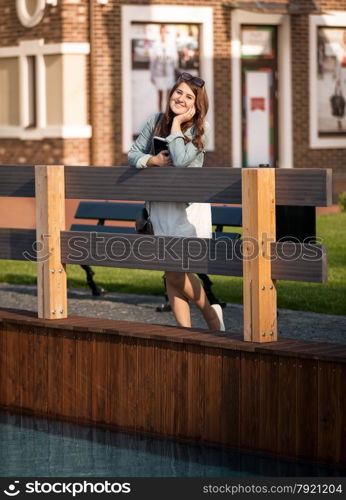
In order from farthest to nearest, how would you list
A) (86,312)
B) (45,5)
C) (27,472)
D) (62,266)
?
(45,5), (86,312), (62,266), (27,472)

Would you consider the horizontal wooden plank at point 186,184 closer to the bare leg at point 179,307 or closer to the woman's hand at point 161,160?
the woman's hand at point 161,160

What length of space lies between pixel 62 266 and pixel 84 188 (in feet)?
1.54

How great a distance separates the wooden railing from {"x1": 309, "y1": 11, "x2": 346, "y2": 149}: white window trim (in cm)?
2401

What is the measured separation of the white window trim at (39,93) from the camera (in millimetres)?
29781

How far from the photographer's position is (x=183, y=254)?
25.3ft

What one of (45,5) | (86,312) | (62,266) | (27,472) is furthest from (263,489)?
(45,5)

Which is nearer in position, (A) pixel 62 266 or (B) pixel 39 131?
(A) pixel 62 266

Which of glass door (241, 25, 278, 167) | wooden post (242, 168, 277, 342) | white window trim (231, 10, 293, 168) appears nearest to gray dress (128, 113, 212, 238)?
wooden post (242, 168, 277, 342)

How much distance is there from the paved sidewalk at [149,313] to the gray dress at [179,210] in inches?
89.0

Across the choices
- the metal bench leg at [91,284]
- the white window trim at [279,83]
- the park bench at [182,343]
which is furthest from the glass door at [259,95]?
the park bench at [182,343]

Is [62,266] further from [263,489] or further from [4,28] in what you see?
[4,28]

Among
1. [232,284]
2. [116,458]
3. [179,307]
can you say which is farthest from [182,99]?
[232,284]

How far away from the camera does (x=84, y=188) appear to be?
324 inches

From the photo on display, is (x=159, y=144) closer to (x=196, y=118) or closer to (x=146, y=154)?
(x=146, y=154)
